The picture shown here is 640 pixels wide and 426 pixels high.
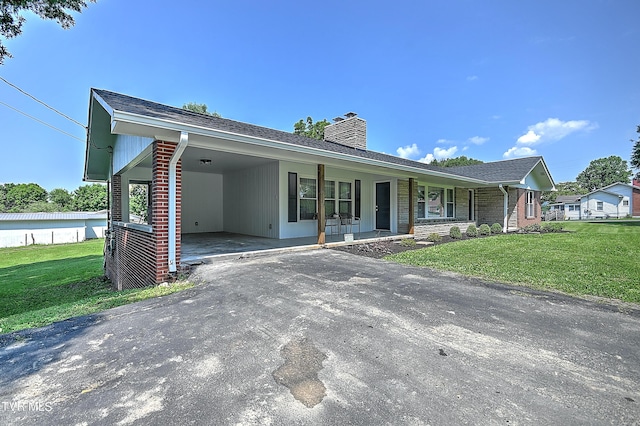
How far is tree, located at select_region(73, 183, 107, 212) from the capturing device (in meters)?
38.8

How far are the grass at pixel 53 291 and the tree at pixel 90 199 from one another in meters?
23.9

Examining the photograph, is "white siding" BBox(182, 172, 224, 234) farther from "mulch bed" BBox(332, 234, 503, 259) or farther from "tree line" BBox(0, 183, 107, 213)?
"tree line" BBox(0, 183, 107, 213)

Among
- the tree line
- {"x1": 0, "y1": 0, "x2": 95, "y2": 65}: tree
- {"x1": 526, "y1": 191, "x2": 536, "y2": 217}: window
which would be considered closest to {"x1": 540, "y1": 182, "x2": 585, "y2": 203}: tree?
{"x1": 526, "y1": 191, "x2": 536, "y2": 217}: window

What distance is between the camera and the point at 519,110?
66.4 feet

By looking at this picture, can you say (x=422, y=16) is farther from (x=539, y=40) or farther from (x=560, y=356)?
(x=560, y=356)

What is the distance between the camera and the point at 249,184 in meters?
11.0

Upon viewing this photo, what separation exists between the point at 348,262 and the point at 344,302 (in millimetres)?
2758

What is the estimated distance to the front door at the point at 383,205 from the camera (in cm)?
1267

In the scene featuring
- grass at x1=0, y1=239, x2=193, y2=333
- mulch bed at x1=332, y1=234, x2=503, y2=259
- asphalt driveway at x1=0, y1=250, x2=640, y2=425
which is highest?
mulch bed at x1=332, y1=234, x2=503, y2=259

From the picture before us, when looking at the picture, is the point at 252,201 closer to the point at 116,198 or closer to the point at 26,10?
the point at 116,198

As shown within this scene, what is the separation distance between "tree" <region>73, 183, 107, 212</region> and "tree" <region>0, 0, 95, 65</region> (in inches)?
1566

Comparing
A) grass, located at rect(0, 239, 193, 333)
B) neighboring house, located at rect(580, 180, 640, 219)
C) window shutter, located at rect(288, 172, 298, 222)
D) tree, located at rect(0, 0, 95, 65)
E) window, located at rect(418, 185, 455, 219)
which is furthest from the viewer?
neighboring house, located at rect(580, 180, 640, 219)

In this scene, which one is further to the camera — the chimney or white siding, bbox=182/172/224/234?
the chimney

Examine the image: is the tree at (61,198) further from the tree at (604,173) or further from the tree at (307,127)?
the tree at (604,173)
